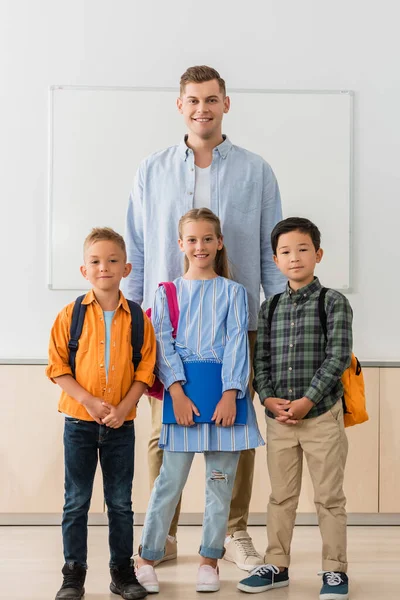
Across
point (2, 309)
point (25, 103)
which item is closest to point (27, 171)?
point (25, 103)

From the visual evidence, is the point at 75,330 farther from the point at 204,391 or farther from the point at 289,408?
the point at 289,408

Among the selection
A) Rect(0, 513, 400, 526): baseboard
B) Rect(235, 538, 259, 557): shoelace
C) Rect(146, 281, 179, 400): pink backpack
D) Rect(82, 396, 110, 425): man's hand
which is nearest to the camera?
Rect(82, 396, 110, 425): man's hand

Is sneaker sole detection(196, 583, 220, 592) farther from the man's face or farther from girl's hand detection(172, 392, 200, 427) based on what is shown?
the man's face

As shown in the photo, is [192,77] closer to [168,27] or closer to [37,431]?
[168,27]

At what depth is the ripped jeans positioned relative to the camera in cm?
232

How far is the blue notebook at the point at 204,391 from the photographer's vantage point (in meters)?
2.28

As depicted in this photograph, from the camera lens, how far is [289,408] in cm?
228

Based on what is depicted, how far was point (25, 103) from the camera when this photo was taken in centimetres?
358

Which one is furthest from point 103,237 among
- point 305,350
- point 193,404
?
point 305,350

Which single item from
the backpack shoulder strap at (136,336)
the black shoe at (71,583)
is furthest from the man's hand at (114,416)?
the black shoe at (71,583)

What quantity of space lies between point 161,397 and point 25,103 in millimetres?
1818

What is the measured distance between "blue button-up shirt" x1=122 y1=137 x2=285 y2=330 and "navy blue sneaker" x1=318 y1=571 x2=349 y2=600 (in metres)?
0.82

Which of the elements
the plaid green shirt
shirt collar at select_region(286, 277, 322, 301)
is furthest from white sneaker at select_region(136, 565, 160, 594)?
shirt collar at select_region(286, 277, 322, 301)

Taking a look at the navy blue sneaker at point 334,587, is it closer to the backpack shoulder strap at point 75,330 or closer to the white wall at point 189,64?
the backpack shoulder strap at point 75,330
